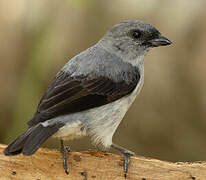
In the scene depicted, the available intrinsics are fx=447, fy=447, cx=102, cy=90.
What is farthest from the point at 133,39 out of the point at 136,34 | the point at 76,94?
the point at 76,94

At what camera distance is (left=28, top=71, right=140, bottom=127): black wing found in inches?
146

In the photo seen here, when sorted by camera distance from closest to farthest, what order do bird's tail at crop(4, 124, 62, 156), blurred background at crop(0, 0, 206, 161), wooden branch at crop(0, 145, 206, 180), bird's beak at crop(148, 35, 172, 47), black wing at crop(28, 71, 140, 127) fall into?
1. bird's tail at crop(4, 124, 62, 156)
2. wooden branch at crop(0, 145, 206, 180)
3. black wing at crop(28, 71, 140, 127)
4. bird's beak at crop(148, 35, 172, 47)
5. blurred background at crop(0, 0, 206, 161)

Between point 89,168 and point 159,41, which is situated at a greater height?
point 159,41

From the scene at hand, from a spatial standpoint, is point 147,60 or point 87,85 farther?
point 147,60

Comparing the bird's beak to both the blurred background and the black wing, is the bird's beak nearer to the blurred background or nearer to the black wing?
the black wing

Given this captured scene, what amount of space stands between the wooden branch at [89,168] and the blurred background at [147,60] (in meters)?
2.68

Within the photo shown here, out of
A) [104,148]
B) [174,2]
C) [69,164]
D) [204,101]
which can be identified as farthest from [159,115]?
[69,164]

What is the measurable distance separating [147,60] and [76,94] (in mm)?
2721

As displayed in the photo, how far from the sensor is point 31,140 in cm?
348

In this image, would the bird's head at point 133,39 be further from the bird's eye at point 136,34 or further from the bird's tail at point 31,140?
the bird's tail at point 31,140

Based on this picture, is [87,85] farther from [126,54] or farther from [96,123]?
[126,54]

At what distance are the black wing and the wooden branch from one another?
1.09ft

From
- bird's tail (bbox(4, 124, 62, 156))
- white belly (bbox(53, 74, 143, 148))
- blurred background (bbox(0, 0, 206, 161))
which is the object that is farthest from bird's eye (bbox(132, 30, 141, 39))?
blurred background (bbox(0, 0, 206, 161))

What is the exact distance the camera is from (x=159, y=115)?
6.55 meters
